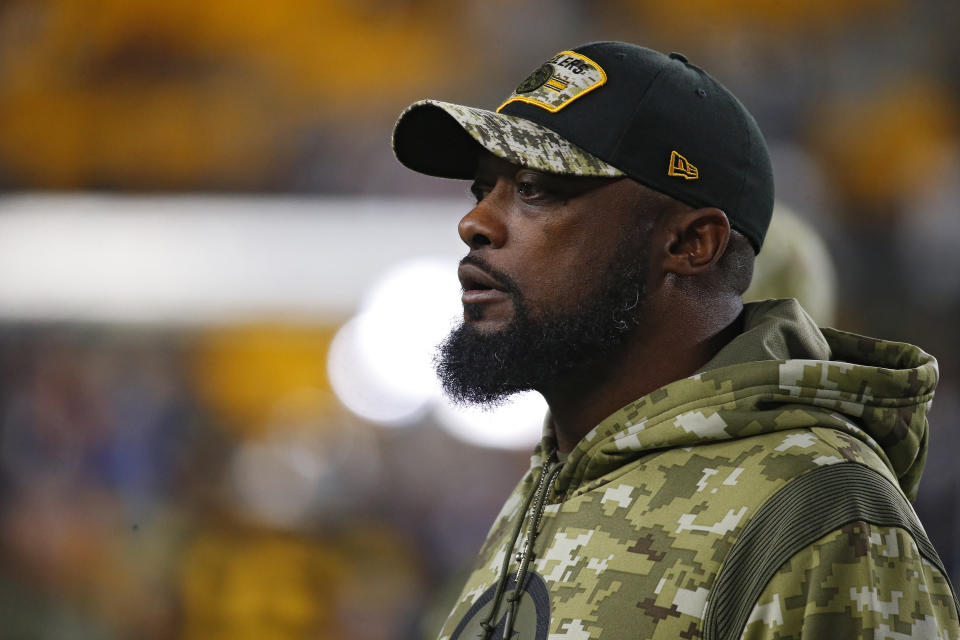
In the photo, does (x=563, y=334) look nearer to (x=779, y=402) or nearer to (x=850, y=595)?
(x=779, y=402)

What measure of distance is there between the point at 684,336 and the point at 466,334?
0.26 metres

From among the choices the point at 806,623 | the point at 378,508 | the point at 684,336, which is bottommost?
the point at 378,508

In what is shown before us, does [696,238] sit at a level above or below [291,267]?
above

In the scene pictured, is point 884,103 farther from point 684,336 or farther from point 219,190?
point 684,336

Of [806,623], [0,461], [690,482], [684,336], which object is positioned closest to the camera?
[806,623]

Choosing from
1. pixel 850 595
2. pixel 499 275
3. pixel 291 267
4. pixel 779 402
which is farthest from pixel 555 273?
pixel 291 267

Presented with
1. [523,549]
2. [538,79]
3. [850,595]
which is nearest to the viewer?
[850,595]

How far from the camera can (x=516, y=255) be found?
1.25 metres

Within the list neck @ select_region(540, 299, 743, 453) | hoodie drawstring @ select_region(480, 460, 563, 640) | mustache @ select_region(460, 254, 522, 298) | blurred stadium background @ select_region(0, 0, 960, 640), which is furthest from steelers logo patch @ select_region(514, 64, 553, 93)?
blurred stadium background @ select_region(0, 0, 960, 640)

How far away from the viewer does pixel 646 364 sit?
124cm

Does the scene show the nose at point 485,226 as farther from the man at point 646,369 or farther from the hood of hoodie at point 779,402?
the hood of hoodie at point 779,402

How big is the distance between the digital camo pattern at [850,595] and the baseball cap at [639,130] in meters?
0.45

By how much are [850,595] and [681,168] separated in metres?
0.52

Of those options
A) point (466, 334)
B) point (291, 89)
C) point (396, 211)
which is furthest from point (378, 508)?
point (466, 334)
